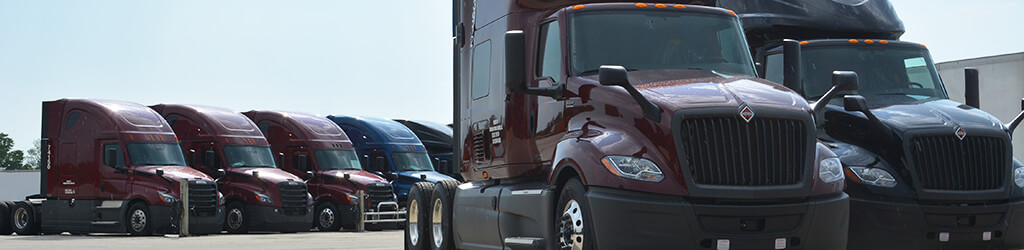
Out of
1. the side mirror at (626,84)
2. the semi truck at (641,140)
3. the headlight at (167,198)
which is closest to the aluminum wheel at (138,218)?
the headlight at (167,198)

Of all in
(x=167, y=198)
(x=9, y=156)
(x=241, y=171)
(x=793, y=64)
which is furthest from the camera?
(x=9, y=156)

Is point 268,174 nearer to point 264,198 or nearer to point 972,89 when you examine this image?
point 264,198

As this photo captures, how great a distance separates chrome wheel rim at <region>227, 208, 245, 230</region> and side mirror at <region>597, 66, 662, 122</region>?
1899cm

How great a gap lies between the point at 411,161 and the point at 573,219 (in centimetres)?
2226

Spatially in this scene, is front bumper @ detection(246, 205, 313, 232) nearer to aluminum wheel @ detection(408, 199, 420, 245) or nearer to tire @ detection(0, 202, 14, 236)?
tire @ detection(0, 202, 14, 236)

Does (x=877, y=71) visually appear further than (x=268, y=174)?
No

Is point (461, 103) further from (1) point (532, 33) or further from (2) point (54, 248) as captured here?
(2) point (54, 248)

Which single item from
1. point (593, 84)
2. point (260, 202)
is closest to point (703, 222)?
point (593, 84)

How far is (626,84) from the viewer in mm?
8984

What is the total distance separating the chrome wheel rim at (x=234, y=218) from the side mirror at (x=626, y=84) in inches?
748

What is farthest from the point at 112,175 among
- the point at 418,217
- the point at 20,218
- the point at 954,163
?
the point at 954,163

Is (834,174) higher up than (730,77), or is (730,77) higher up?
(730,77)

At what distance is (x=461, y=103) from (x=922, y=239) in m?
5.15

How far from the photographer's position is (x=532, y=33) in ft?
36.0
